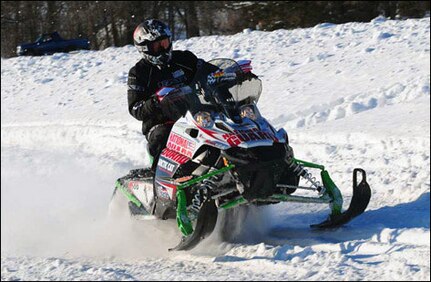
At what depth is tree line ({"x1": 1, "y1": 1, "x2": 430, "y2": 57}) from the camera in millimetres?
26641

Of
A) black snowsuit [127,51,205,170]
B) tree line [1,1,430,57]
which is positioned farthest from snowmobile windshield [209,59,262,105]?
tree line [1,1,430,57]

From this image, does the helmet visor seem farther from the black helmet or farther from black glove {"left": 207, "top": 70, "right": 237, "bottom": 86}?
black glove {"left": 207, "top": 70, "right": 237, "bottom": 86}

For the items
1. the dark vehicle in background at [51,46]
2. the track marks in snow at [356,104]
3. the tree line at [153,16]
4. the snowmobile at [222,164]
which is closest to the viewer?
the snowmobile at [222,164]

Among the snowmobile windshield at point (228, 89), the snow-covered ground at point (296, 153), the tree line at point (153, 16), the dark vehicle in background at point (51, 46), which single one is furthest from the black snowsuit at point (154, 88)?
the dark vehicle in background at point (51, 46)

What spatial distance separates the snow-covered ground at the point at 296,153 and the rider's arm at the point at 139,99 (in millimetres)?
966

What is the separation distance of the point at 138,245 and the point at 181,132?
3.37 ft

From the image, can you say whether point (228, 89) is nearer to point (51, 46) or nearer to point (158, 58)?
point (158, 58)

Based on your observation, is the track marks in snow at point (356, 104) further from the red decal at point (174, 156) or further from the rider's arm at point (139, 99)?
the red decal at point (174, 156)

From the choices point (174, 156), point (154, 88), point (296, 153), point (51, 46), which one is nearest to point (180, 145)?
point (174, 156)

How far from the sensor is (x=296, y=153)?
30.5 ft

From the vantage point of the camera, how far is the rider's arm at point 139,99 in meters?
6.52

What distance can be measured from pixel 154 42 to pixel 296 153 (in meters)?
3.06

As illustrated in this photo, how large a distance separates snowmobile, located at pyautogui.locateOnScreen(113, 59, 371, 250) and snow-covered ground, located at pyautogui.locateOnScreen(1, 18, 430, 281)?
29cm

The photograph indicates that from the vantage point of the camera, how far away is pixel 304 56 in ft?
47.7
